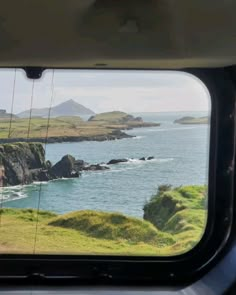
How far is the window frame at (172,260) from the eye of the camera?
3236 mm

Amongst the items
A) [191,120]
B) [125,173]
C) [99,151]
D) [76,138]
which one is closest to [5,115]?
[76,138]

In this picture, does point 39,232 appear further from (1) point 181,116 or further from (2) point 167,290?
(1) point 181,116

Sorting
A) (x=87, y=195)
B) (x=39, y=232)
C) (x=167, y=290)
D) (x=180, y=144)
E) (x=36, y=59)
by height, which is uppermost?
(x=36, y=59)

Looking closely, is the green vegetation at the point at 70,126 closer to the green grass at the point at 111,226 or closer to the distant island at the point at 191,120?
the distant island at the point at 191,120

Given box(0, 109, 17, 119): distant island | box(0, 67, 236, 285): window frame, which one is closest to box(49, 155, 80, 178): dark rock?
box(0, 109, 17, 119): distant island

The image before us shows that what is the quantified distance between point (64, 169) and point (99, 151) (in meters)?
0.21

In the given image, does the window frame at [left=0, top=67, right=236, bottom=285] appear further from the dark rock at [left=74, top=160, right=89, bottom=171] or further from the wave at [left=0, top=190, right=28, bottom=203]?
the dark rock at [left=74, top=160, right=89, bottom=171]

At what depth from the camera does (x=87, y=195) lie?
313 centimetres

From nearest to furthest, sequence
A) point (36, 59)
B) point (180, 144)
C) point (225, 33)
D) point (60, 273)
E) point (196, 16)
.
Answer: point (196, 16) → point (225, 33) → point (36, 59) → point (180, 144) → point (60, 273)

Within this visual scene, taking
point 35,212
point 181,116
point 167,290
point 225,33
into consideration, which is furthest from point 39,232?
point 225,33

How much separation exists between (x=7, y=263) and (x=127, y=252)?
688 millimetres

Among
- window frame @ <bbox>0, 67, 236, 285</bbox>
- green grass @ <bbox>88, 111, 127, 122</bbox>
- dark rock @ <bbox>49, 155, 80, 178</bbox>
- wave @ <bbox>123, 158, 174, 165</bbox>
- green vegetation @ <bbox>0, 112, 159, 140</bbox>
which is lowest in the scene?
window frame @ <bbox>0, 67, 236, 285</bbox>

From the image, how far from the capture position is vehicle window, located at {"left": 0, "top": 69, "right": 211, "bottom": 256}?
3.04 m

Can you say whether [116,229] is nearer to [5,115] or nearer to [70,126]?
[70,126]
